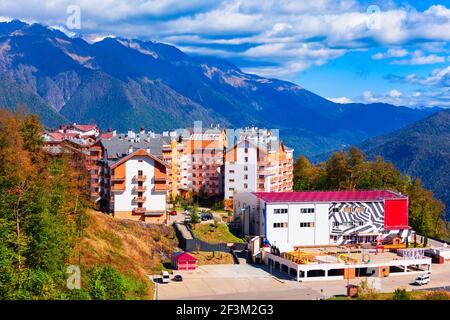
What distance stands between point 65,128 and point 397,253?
5513 cm

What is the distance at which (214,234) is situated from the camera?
50.4m

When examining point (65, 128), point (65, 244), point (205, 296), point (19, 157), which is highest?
point (65, 128)

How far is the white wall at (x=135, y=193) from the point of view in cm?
5247

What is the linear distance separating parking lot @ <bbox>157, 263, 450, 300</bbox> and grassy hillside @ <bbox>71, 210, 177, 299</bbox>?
6.38 ft

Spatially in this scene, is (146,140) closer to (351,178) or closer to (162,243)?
(162,243)

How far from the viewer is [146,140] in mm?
62031

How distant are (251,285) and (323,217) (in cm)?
1357

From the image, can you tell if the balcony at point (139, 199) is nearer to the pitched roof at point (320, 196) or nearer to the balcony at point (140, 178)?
the balcony at point (140, 178)

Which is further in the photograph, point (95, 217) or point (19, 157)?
point (95, 217)

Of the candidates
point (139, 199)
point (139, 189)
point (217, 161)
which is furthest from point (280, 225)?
point (217, 161)

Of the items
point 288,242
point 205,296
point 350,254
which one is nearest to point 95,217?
point 205,296

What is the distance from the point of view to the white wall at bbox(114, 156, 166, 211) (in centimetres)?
5247

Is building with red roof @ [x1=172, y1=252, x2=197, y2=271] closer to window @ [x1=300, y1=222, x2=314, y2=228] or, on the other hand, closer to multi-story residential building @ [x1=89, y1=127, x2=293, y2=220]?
window @ [x1=300, y1=222, x2=314, y2=228]
